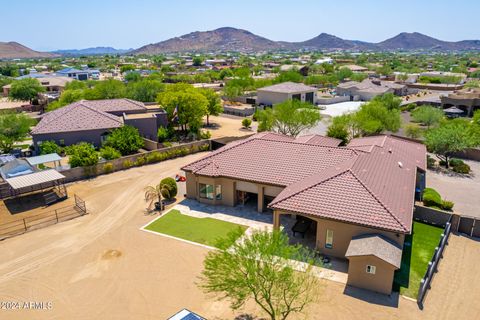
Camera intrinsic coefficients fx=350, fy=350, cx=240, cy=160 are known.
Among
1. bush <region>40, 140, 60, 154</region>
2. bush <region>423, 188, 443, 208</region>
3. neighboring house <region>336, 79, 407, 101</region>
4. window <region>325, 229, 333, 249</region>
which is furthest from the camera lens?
neighboring house <region>336, 79, 407, 101</region>

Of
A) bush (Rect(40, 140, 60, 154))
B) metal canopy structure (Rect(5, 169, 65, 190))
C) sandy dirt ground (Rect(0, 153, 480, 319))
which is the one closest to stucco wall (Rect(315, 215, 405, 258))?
sandy dirt ground (Rect(0, 153, 480, 319))

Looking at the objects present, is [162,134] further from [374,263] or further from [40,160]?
[374,263]

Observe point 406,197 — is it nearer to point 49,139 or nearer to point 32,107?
point 49,139

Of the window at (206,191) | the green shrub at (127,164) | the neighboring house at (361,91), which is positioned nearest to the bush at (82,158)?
the green shrub at (127,164)

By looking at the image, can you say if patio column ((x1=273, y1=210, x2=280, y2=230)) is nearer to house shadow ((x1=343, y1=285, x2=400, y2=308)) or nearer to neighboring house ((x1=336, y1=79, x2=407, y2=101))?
house shadow ((x1=343, y1=285, x2=400, y2=308))

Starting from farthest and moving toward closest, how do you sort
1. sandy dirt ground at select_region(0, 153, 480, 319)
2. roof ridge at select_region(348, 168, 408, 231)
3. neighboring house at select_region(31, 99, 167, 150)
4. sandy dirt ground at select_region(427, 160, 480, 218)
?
neighboring house at select_region(31, 99, 167, 150) → sandy dirt ground at select_region(427, 160, 480, 218) → roof ridge at select_region(348, 168, 408, 231) → sandy dirt ground at select_region(0, 153, 480, 319)

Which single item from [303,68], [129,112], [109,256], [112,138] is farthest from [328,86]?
[109,256]
